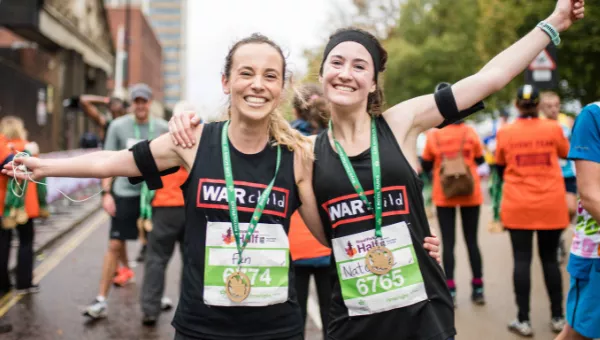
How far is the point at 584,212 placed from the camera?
11.5 feet

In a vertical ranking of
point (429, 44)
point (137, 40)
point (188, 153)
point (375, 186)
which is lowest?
point (375, 186)

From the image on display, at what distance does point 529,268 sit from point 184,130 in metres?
3.75

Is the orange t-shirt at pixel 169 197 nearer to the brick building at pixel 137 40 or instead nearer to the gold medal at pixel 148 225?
the gold medal at pixel 148 225

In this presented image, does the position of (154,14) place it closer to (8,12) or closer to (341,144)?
(8,12)

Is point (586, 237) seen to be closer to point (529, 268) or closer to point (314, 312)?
point (529, 268)

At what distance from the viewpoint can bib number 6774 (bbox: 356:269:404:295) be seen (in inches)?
101

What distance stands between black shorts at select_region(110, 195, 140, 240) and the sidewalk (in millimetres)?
2042

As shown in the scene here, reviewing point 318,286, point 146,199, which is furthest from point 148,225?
point 318,286

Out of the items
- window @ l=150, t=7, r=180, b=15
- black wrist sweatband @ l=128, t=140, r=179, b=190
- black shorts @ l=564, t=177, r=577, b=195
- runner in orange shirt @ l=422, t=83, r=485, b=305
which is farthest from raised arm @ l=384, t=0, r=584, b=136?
window @ l=150, t=7, r=180, b=15

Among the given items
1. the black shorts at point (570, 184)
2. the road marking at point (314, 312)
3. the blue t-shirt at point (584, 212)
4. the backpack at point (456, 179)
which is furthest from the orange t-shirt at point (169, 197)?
the black shorts at point (570, 184)

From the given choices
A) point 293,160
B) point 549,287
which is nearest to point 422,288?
point 293,160

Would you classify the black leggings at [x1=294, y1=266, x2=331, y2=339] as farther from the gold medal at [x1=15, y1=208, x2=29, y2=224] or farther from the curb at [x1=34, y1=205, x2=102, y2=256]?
the curb at [x1=34, y1=205, x2=102, y2=256]

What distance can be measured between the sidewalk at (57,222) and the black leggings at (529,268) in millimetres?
5805

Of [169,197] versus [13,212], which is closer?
[169,197]
